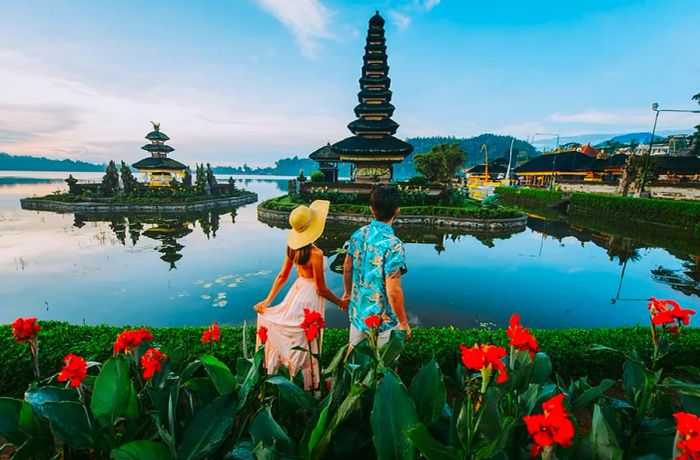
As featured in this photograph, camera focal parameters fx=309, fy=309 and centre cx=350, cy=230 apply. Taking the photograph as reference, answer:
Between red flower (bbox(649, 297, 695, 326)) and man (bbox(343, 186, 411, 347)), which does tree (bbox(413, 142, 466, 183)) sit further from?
red flower (bbox(649, 297, 695, 326))

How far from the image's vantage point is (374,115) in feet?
81.7

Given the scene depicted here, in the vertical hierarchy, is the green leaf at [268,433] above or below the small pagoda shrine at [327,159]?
below

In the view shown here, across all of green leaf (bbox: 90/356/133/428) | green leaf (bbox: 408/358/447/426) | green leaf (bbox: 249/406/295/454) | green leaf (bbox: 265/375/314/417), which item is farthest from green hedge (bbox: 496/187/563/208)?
green leaf (bbox: 90/356/133/428)

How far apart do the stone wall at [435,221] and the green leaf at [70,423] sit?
14624 mm

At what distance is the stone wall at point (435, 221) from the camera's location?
15367 mm

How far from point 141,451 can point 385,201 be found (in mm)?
1923

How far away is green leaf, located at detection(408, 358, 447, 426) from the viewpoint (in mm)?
1601

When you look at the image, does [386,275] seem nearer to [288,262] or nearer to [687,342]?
[288,262]

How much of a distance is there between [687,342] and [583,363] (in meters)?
1.35

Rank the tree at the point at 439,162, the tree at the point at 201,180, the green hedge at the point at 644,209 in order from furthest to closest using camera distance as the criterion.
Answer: the tree at the point at 439,162 < the tree at the point at 201,180 < the green hedge at the point at 644,209

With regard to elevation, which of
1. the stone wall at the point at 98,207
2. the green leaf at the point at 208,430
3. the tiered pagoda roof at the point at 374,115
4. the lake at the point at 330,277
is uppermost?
the tiered pagoda roof at the point at 374,115

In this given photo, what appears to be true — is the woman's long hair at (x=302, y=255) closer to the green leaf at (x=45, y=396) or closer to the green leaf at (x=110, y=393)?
the green leaf at (x=110, y=393)

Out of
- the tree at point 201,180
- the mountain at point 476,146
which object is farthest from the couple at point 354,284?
the mountain at point 476,146

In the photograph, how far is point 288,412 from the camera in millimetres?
1868
